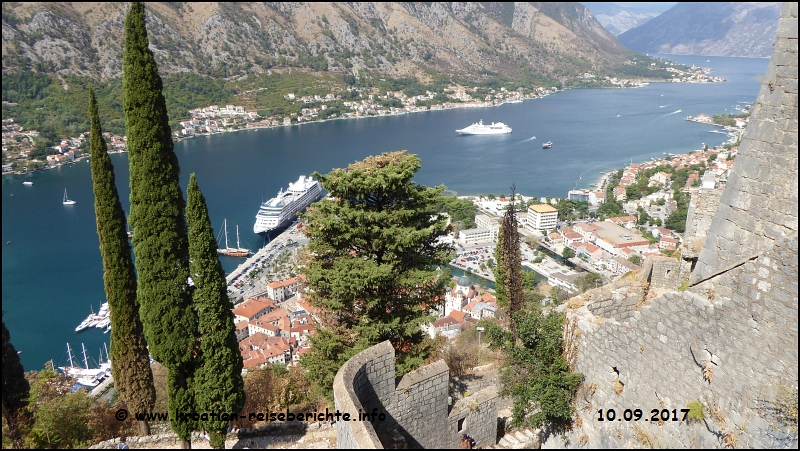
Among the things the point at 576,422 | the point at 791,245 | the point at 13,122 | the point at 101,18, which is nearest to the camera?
the point at 791,245

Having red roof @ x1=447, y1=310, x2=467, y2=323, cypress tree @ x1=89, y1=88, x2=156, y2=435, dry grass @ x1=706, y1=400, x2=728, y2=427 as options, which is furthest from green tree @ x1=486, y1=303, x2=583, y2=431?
red roof @ x1=447, y1=310, x2=467, y2=323

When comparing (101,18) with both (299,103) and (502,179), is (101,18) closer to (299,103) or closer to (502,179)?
(299,103)

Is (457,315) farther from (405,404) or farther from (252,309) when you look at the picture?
(405,404)

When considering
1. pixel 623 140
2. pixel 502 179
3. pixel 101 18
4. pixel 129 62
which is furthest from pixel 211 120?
pixel 129 62

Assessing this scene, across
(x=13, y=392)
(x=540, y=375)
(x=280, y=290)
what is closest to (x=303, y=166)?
(x=280, y=290)

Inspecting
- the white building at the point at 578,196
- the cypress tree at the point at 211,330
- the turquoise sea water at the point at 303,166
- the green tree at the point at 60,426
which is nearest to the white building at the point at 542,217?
the white building at the point at 578,196

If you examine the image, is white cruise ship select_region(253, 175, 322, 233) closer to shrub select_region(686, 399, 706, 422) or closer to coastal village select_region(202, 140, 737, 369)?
coastal village select_region(202, 140, 737, 369)
